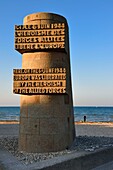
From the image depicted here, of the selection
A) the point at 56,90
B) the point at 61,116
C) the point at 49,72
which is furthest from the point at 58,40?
the point at 61,116

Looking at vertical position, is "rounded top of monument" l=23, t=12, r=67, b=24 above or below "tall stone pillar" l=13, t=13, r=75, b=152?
above

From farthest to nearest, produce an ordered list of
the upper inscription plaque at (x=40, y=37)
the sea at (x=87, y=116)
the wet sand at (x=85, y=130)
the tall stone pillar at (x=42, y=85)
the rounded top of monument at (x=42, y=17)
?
the sea at (x=87, y=116)
the wet sand at (x=85, y=130)
the rounded top of monument at (x=42, y=17)
the upper inscription plaque at (x=40, y=37)
the tall stone pillar at (x=42, y=85)

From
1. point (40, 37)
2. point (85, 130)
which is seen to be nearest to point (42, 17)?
point (40, 37)

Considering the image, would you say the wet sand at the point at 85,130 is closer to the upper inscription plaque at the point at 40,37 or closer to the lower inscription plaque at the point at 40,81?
the lower inscription plaque at the point at 40,81

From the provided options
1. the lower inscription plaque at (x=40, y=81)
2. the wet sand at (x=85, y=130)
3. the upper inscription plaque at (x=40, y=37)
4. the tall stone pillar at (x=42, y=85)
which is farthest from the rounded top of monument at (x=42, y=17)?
the wet sand at (x=85, y=130)

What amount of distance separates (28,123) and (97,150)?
92.6 inches

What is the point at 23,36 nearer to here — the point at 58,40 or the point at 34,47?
the point at 34,47

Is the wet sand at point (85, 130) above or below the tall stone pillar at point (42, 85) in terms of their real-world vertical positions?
below

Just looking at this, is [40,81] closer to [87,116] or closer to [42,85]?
[42,85]

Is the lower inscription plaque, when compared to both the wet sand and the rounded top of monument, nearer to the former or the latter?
the rounded top of monument

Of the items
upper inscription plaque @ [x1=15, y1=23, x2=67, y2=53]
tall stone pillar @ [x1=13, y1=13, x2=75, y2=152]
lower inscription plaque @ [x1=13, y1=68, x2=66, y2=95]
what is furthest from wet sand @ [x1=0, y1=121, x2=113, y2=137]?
upper inscription plaque @ [x1=15, y1=23, x2=67, y2=53]

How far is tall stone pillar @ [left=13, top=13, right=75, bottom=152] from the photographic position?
8414mm

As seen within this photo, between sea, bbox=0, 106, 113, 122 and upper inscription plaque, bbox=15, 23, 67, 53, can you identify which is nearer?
upper inscription plaque, bbox=15, 23, 67, 53

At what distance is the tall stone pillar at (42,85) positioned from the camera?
331 inches
